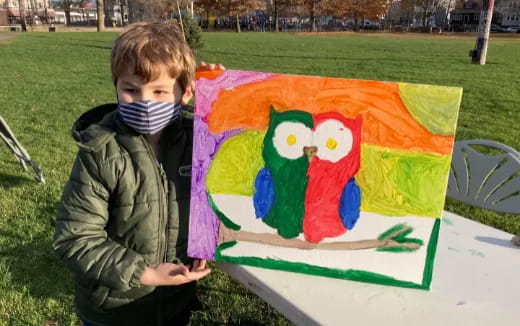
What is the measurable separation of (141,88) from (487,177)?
6.03 feet

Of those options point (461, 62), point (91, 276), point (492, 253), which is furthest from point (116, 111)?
point (461, 62)

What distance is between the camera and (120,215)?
4.66 feet

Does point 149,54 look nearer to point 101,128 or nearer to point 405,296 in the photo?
point 101,128

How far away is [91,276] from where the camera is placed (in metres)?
1.33

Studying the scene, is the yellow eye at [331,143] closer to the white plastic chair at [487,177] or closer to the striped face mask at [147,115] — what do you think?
the striped face mask at [147,115]

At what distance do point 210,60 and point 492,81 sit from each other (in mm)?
8714

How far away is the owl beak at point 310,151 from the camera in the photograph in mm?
1328

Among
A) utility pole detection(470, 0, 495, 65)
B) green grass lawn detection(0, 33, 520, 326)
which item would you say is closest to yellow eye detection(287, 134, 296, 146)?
green grass lawn detection(0, 33, 520, 326)

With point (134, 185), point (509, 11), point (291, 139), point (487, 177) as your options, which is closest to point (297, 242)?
point (291, 139)

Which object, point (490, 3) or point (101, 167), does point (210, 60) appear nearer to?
point (490, 3)

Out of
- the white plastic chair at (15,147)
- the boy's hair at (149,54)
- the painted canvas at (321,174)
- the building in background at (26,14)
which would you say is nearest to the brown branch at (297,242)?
the painted canvas at (321,174)

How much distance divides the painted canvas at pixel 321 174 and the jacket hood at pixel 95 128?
27cm

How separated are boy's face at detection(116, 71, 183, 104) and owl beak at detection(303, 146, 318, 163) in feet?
1.49

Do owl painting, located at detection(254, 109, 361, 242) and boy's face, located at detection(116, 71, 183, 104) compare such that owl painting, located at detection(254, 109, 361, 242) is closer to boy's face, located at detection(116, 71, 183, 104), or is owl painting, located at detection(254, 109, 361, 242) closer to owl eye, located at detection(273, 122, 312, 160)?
owl eye, located at detection(273, 122, 312, 160)
